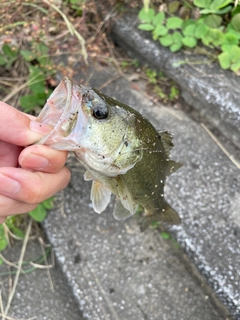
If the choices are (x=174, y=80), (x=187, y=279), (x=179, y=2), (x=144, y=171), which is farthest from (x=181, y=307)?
(x=179, y=2)

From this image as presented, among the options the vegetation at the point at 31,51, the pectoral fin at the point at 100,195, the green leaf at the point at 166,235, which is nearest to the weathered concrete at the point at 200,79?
the vegetation at the point at 31,51

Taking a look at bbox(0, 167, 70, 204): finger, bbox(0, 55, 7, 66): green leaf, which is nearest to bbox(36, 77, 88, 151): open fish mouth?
bbox(0, 167, 70, 204): finger

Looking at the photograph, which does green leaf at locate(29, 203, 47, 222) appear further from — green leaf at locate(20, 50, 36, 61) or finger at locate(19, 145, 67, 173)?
green leaf at locate(20, 50, 36, 61)

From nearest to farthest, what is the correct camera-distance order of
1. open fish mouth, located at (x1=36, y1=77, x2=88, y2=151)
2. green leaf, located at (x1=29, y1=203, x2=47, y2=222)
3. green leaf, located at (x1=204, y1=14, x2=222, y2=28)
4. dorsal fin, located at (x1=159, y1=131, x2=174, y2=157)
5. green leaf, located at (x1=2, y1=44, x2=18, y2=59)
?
open fish mouth, located at (x1=36, y1=77, x2=88, y2=151)
dorsal fin, located at (x1=159, y1=131, x2=174, y2=157)
green leaf, located at (x1=29, y1=203, x2=47, y2=222)
green leaf, located at (x1=204, y1=14, x2=222, y2=28)
green leaf, located at (x1=2, y1=44, x2=18, y2=59)

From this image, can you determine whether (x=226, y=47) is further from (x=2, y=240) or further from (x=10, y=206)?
(x=2, y=240)

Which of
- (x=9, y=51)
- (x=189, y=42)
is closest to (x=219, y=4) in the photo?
(x=189, y=42)

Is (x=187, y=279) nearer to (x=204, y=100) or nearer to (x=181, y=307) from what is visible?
(x=181, y=307)
